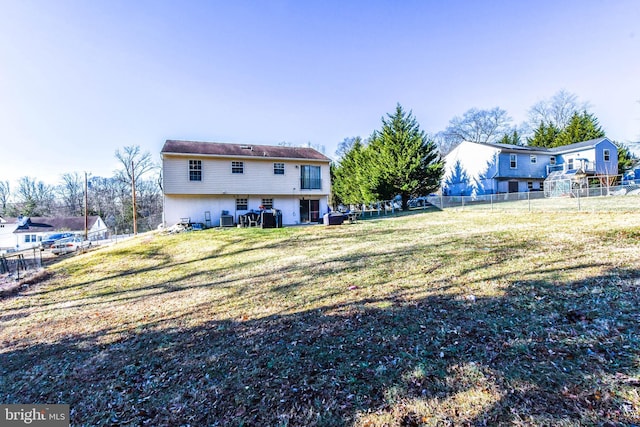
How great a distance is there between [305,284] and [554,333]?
4.11m

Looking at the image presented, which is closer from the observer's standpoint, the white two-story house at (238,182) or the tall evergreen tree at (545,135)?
the white two-story house at (238,182)

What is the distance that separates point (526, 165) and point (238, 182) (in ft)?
84.8

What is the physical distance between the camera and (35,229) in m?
37.9

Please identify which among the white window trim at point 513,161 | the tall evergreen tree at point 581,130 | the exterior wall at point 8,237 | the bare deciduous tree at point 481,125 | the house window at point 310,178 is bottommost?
the exterior wall at point 8,237

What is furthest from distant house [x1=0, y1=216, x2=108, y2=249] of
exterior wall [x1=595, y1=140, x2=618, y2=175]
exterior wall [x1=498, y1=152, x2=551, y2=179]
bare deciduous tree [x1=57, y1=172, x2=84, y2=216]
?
exterior wall [x1=595, y1=140, x2=618, y2=175]

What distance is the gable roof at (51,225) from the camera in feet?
124

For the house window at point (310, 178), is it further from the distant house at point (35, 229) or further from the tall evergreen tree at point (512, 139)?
the distant house at point (35, 229)

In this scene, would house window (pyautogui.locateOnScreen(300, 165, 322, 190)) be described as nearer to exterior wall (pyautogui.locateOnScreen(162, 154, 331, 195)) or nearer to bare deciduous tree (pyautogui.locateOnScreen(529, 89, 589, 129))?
exterior wall (pyautogui.locateOnScreen(162, 154, 331, 195))

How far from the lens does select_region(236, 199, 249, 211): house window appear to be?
62.0 ft

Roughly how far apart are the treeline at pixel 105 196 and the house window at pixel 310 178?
31230mm

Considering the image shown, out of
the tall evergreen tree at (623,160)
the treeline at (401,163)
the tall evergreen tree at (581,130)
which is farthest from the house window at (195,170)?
the tall evergreen tree at (623,160)

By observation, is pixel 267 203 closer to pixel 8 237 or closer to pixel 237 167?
pixel 237 167

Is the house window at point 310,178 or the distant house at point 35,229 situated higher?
the house window at point 310,178

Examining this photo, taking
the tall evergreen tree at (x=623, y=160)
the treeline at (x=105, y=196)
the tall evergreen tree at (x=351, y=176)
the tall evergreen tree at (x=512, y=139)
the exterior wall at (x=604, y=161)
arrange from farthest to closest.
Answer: the treeline at (x=105, y=196) → the tall evergreen tree at (x=512, y=139) → the tall evergreen tree at (x=623, y=160) → the tall evergreen tree at (x=351, y=176) → the exterior wall at (x=604, y=161)
